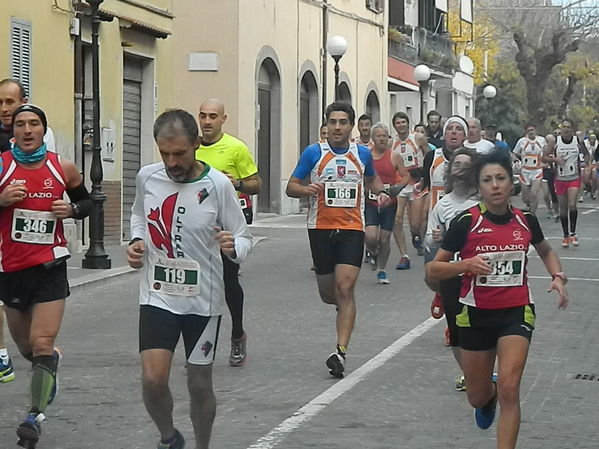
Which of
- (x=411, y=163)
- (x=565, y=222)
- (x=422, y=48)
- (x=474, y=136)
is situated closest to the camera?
(x=474, y=136)

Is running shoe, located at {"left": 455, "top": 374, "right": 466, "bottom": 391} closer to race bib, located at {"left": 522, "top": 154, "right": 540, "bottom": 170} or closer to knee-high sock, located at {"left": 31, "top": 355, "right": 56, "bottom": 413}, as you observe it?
knee-high sock, located at {"left": 31, "top": 355, "right": 56, "bottom": 413}

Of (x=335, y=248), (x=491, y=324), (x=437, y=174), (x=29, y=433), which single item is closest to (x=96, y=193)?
(x=437, y=174)

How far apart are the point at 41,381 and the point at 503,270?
253 centimetres

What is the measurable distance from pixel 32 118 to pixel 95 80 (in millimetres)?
10657

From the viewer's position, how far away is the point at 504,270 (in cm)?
712

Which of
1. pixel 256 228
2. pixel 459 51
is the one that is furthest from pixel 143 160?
pixel 459 51

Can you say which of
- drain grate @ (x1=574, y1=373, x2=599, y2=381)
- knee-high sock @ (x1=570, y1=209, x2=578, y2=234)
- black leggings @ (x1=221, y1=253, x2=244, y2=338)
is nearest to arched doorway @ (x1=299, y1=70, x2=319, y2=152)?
knee-high sock @ (x1=570, y1=209, x2=578, y2=234)

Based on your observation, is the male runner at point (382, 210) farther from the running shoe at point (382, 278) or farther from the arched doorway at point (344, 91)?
the arched doorway at point (344, 91)

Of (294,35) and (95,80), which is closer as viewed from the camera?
(95,80)

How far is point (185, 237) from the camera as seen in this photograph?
6867mm

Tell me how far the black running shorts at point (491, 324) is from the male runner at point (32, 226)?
2.31m

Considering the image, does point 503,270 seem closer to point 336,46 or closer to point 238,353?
point 238,353

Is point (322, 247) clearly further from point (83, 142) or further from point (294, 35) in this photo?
point (294, 35)

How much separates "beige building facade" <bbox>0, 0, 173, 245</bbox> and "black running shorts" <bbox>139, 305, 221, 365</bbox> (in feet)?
41.1
